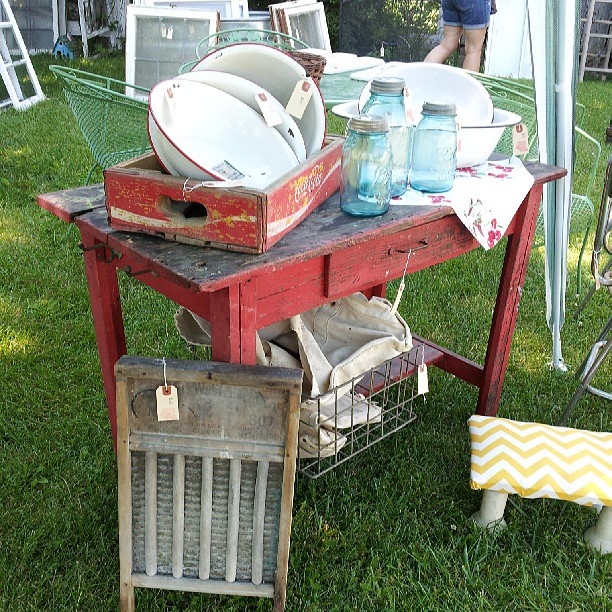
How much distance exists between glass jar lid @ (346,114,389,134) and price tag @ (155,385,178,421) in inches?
29.5

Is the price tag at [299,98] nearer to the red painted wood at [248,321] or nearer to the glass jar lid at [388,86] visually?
the glass jar lid at [388,86]

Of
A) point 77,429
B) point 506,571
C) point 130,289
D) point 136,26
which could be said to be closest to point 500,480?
point 506,571

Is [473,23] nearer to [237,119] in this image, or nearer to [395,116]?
[395,116]

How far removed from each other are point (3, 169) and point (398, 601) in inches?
163

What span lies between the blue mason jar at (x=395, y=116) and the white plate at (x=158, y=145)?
1.99 ft

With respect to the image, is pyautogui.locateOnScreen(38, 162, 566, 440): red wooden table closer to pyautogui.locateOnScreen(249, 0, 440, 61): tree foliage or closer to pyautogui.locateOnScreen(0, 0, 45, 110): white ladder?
pyautogui.locateOnScreen(0, 0, 45, 110): white ladder

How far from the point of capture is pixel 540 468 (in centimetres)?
203

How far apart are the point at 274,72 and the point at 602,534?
1.62 m

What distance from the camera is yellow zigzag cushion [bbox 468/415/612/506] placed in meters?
1.99

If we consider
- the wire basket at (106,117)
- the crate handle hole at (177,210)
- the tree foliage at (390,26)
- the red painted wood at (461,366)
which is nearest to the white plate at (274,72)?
the crate handle hole at (177,210)

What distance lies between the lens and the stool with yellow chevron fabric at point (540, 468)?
1995 mm

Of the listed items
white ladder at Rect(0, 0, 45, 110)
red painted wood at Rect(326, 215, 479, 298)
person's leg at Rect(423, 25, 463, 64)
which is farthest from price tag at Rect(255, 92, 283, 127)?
white ladder at Rect(0, 0, 45, 110)

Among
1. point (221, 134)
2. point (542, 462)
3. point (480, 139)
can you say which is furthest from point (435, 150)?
point (542, 462)

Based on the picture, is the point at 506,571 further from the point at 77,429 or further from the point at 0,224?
the point at 0,224
